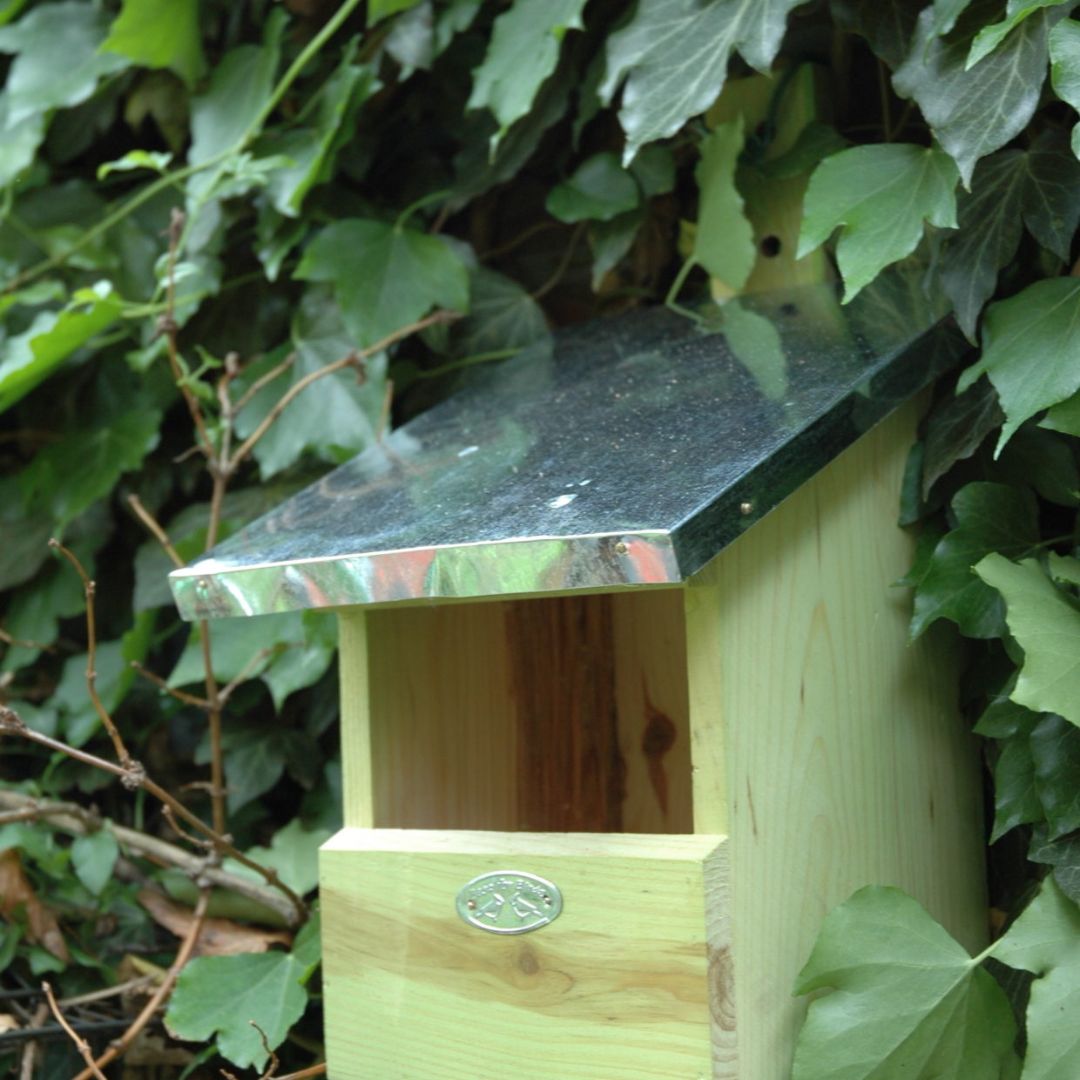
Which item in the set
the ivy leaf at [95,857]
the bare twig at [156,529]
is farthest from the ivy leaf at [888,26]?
the ivy leaf at [95,857]

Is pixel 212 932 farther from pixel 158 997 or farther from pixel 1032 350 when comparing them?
pixel 1032 350

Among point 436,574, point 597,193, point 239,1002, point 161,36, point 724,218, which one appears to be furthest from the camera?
point 161,36

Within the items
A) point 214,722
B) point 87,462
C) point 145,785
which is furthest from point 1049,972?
point 87,462

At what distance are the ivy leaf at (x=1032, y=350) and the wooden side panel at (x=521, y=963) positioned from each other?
33 cm

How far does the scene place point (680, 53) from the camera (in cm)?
106

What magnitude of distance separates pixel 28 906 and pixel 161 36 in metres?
0.84

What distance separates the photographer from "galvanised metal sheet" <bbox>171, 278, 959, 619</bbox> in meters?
0.74

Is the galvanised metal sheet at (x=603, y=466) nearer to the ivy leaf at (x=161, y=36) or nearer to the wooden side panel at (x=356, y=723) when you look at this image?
the wooden side panel at (x=356, y=723)

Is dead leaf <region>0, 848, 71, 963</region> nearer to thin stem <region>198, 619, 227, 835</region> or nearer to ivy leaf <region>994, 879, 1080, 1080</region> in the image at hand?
thin stem <region>198, 619, 227, 835</region>

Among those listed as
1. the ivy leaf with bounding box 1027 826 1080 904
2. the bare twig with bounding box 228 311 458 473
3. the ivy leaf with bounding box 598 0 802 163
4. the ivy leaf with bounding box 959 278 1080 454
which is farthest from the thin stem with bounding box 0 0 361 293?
the ivy leaf with bounding box 1027 826 1080 904

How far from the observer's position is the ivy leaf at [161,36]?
1386 millimetres

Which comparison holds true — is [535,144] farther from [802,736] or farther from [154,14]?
[802,736]

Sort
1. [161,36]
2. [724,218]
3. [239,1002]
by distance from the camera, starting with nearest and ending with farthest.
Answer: [239,1002], [724,218], [161,36]

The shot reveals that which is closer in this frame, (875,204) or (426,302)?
(875,204)
